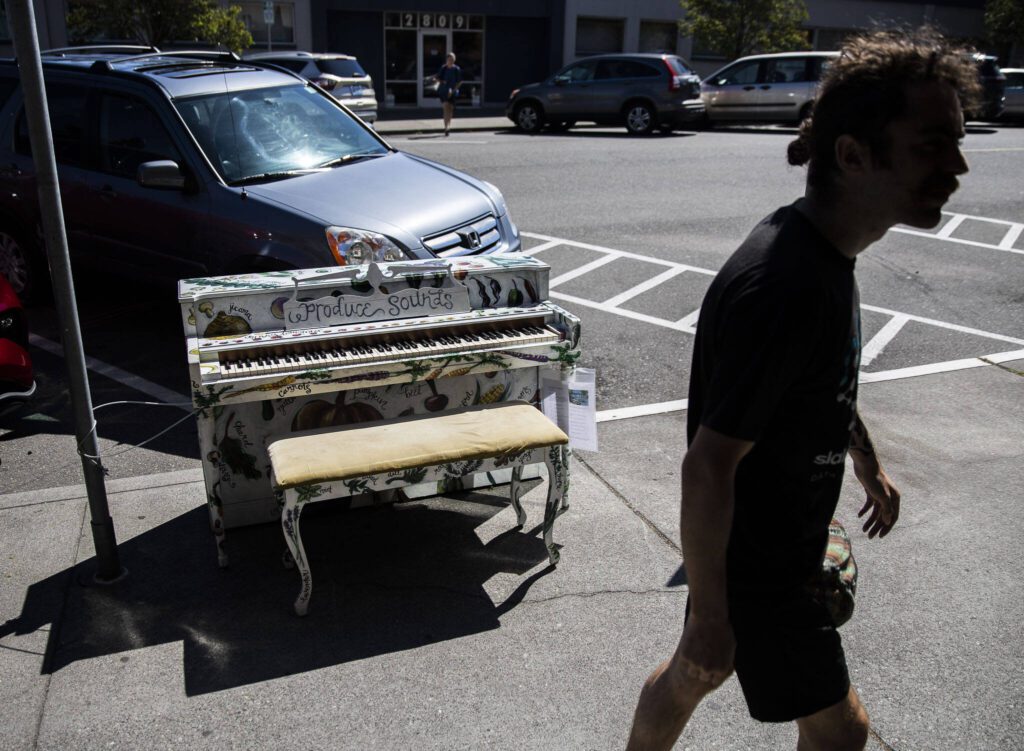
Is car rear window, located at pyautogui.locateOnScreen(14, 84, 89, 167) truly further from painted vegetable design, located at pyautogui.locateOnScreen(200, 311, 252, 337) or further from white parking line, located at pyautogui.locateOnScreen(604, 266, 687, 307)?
white parking line, located at pyautogui.locateOnScreen(604, 266, 687, 307)

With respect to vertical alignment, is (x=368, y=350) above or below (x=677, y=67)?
below

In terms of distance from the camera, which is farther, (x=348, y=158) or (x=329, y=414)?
(x=348, y=158)

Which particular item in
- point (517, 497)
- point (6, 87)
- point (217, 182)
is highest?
point (6, 87)

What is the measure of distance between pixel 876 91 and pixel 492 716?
87.1 inches

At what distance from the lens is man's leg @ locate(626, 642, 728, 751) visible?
2.25 meters

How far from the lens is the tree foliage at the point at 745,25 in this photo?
27.9 metres

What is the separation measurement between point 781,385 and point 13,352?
486 cm

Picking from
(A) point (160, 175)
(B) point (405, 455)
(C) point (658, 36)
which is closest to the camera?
(B) point (405, 455)

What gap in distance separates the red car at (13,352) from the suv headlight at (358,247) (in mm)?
1807

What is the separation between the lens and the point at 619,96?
68.9 ft

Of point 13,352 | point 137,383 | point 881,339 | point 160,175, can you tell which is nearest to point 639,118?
point 881,339

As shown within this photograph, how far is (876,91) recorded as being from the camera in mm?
1931

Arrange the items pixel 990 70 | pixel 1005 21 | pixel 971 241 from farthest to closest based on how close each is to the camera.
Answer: pixel 1005 21 < pixel 990 70 < pixel 971 241

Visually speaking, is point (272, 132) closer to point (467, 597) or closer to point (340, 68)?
point (467, 597)
